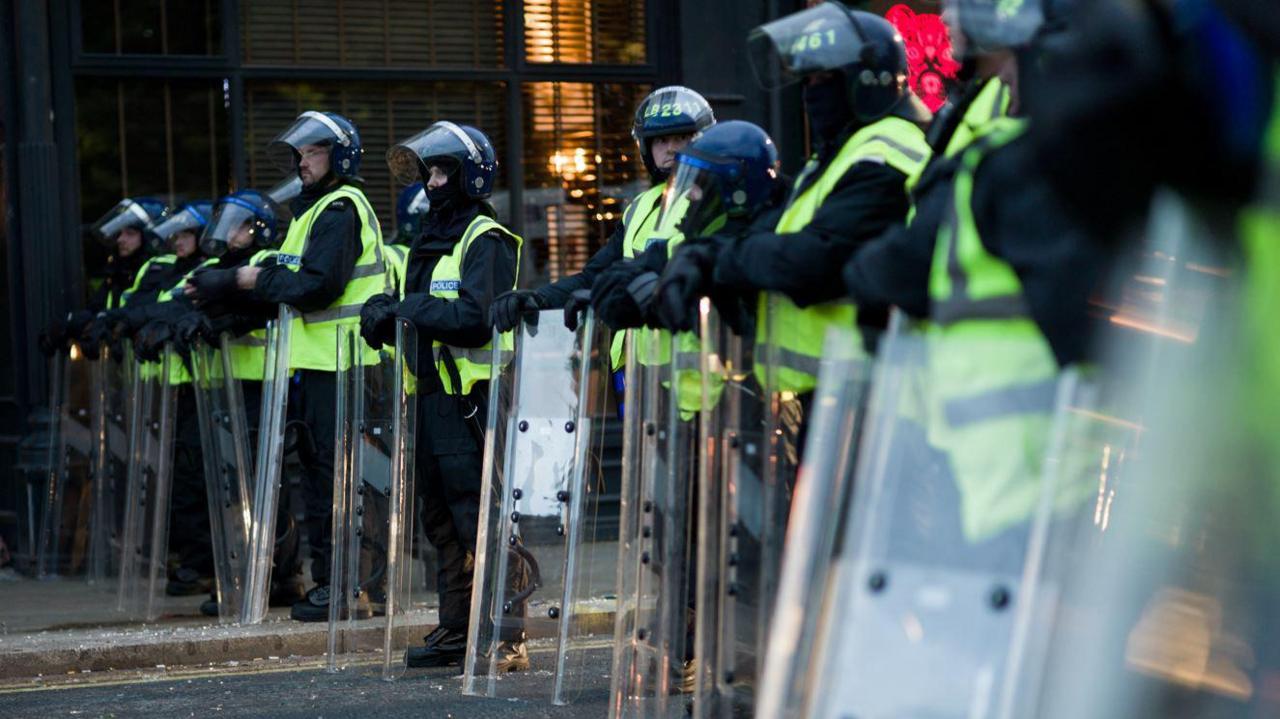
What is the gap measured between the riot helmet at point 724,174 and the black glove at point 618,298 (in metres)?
0.21

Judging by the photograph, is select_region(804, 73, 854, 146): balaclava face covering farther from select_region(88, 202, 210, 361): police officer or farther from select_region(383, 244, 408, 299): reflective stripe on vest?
select_region(88, 202, 210, 361): police officer

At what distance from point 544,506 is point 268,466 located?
88.7 inches

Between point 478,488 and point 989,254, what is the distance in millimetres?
4005

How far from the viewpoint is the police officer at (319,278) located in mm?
8406

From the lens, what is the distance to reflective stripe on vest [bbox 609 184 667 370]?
6.57 m

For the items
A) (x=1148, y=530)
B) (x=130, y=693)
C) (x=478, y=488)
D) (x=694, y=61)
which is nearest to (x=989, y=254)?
(x=1148, y=530)

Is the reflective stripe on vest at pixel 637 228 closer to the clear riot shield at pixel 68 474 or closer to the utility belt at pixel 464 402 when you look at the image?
the utility belt at pixel 464 402

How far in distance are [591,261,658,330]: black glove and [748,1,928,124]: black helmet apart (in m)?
0.72

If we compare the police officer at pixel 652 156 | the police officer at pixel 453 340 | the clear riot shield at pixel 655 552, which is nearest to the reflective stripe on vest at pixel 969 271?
the clear riot shield at pixel 655 552

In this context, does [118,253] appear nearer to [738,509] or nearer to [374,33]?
[374,33]

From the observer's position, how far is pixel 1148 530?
246cm

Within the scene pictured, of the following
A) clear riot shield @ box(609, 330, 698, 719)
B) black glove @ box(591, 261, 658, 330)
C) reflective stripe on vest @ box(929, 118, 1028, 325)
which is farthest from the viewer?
black glove @ box(591, 261, 658, 330)

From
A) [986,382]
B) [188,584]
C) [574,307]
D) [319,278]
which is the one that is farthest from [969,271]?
[188,584]

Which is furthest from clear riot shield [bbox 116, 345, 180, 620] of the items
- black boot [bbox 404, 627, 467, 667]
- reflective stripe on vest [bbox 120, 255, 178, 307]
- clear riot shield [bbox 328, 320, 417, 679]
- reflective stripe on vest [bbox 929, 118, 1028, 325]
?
reflective stripe on vest [bbox 929, 118, 1028, 325]
